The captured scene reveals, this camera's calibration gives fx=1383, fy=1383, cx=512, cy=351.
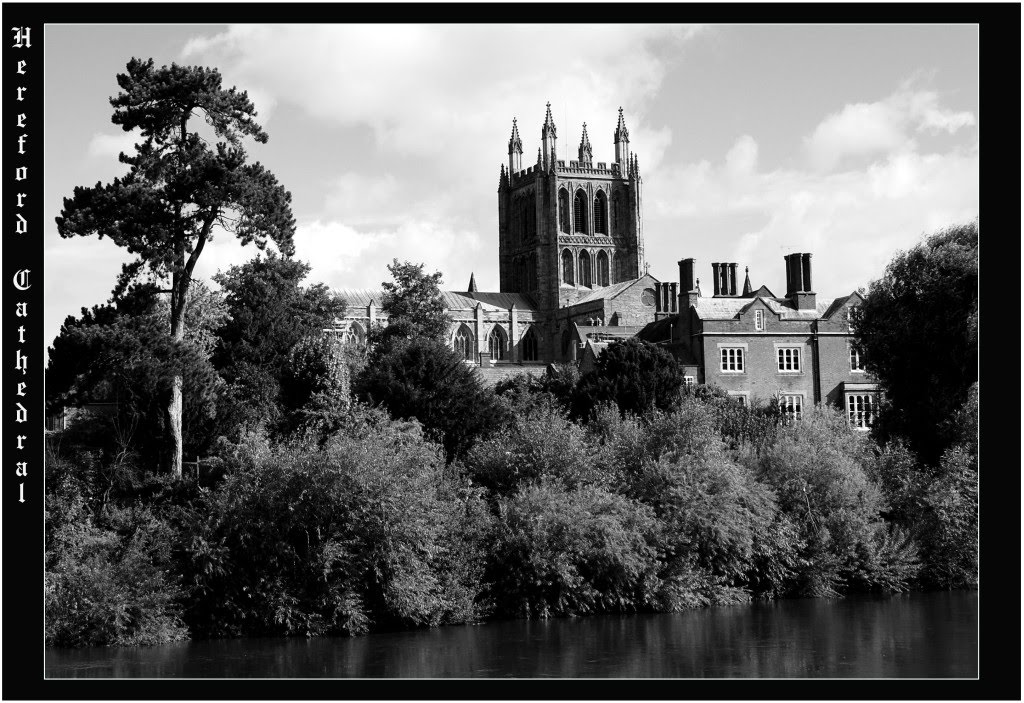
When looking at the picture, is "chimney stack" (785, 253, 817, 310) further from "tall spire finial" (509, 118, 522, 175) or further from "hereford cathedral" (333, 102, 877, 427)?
"tall spire finial" (509, 118, 522, 175)

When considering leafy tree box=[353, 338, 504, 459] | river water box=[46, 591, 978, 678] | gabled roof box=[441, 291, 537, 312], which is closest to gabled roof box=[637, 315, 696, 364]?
leafy tree box=[353, 338, 504, 459]

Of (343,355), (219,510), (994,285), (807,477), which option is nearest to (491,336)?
(343,355)

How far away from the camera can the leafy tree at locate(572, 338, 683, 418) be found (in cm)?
4897

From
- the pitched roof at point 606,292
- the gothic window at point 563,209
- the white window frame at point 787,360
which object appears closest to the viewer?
the white window frame at point 787,360

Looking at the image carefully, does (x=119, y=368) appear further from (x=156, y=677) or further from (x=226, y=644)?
(x=156, y=677)

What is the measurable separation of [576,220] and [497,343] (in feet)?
54.9

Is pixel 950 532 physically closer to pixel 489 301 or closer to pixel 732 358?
pixel 732 358

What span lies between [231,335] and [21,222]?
96.0ft

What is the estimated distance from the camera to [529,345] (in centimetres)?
11419

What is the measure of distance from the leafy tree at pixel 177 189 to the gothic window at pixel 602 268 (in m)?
88.3

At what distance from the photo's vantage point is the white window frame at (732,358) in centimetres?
5866

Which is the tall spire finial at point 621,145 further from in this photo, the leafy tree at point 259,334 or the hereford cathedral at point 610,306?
the leafy tree at point 259,334

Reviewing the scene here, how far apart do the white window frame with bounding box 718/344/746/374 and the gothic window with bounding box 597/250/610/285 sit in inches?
2479
